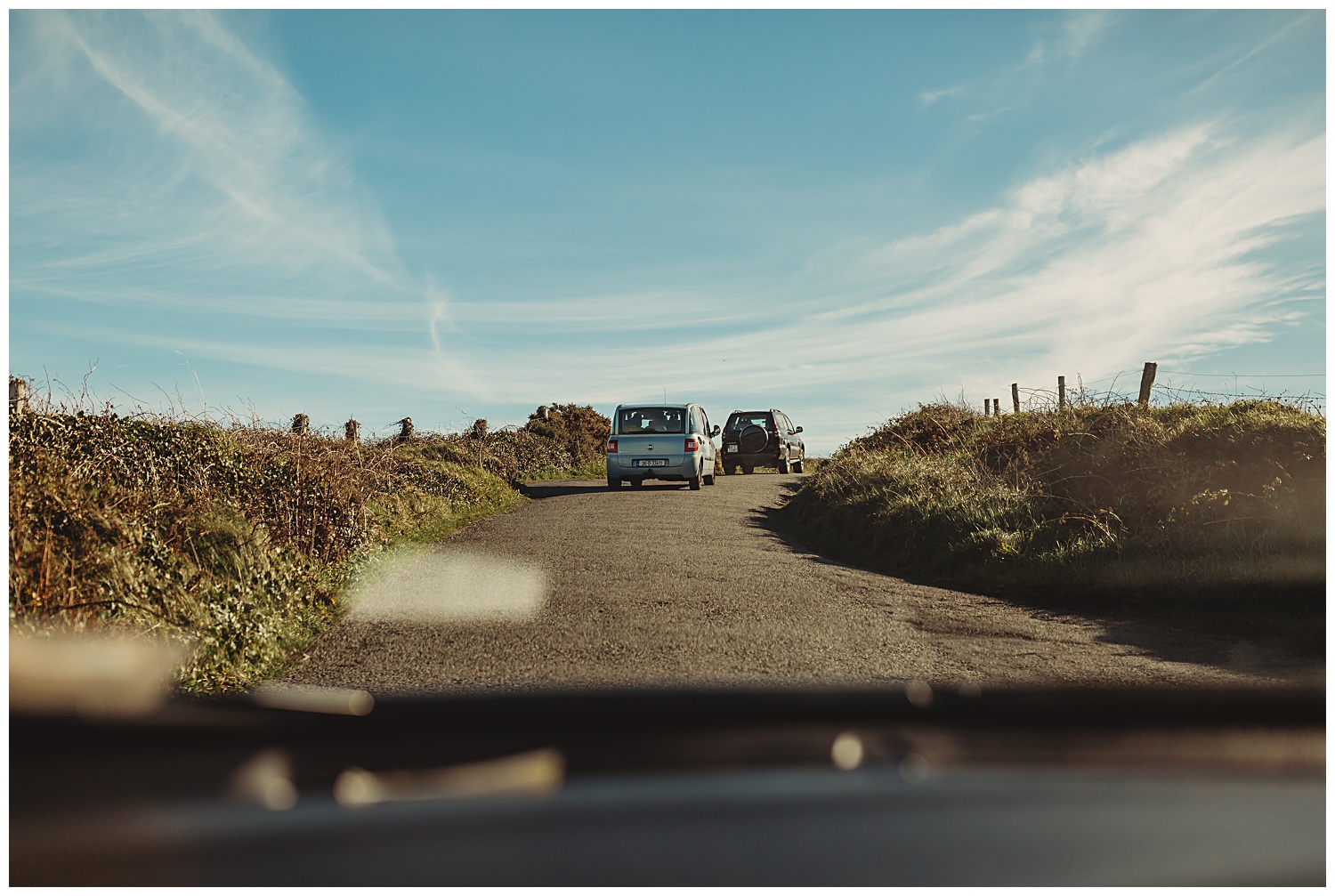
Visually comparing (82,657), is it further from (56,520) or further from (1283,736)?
(1283,736)

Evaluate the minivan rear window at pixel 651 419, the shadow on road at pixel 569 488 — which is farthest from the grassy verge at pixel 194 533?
the minivan rear window at pixel 651 419

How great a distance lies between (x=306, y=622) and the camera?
627cm

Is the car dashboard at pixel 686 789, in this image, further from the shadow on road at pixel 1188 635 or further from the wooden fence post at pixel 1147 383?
the wooden fence post at pixel 1147 383

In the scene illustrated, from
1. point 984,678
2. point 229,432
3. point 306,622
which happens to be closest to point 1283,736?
point 984,678

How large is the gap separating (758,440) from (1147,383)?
1175 centimetres

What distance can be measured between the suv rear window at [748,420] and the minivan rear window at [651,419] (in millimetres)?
7995

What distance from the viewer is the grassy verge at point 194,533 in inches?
175

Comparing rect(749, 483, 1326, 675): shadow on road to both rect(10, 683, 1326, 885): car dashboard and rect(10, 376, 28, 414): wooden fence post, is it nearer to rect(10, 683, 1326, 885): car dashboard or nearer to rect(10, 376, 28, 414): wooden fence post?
rect(10, 683, 1326, 885): car dashboard

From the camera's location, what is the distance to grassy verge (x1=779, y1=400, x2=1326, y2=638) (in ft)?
25.5

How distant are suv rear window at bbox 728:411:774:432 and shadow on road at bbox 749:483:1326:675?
704 inches

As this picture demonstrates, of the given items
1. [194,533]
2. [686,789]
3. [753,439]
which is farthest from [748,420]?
[686,789]

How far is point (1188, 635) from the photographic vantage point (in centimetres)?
663

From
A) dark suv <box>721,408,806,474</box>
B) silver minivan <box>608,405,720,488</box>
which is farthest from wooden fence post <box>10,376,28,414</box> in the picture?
dark suv <box>721,408,806,474</box>

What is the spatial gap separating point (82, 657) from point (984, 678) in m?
4.74
